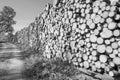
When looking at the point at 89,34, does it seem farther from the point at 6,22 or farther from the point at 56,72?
the point at 6,22

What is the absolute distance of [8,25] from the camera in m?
31.7

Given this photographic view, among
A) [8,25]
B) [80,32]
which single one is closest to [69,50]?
[80,32]

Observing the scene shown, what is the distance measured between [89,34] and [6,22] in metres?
31.1

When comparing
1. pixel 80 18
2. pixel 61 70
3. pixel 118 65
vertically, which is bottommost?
pixel 61 70

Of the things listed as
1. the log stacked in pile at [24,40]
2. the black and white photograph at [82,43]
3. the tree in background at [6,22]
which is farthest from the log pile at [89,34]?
the tree in background at [6,22]

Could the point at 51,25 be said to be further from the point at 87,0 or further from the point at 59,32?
the point at 87,0

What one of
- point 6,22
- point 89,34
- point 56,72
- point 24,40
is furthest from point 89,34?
point 6,22

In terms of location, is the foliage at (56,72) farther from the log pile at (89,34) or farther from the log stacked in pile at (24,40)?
the log stacked in pile at (24,40)

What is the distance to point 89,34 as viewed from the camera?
4.42 metres

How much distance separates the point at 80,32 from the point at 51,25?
9.80 feet

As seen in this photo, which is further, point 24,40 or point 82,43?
point 24,40

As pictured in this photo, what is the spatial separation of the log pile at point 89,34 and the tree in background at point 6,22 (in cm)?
2672

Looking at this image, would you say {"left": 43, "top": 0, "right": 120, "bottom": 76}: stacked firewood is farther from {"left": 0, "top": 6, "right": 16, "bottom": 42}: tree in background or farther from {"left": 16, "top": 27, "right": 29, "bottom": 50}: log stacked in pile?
{"left": 0, "top": 6, "right": 16, "bottom": 42}: tree in background

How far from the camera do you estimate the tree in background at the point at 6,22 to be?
1203 inches
